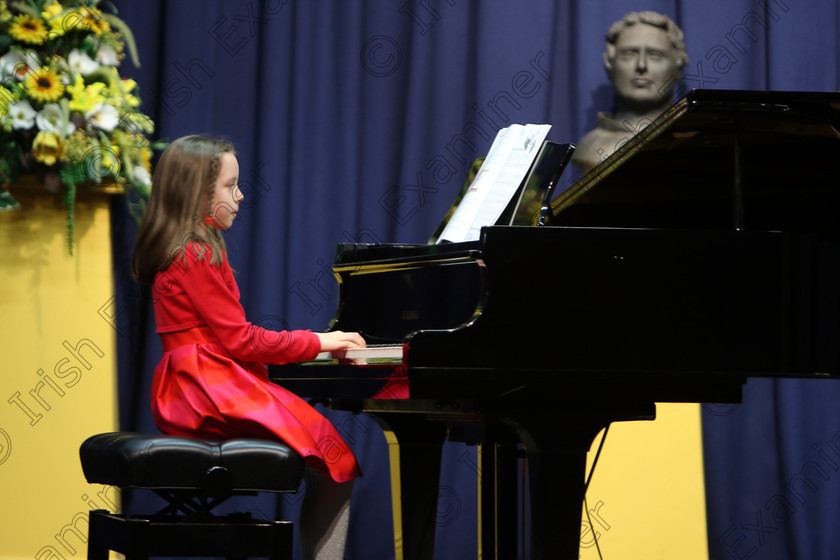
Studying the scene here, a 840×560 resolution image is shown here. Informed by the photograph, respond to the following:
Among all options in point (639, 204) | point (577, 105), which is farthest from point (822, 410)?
point (639, 204)

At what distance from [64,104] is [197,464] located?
1600 mm

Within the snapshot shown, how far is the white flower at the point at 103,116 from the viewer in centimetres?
324

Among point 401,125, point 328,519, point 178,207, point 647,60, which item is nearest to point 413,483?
point 328,519

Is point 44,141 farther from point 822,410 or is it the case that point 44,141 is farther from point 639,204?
point 822,410

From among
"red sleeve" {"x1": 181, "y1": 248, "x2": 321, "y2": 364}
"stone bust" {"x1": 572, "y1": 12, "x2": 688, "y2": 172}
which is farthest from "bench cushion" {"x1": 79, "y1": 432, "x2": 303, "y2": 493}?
"stone bust" {"x1": 572, "y1": 12, "x2": 688, "y2": 172}

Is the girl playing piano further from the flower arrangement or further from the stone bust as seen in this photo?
the stone bust

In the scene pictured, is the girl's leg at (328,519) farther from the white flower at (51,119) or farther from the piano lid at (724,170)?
the white flower at (51,119)

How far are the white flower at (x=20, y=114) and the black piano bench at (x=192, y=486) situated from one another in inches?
56.8

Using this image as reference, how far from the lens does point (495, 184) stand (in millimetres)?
2508

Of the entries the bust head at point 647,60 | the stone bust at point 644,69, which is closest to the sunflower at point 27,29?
the stone bust at point 644,69

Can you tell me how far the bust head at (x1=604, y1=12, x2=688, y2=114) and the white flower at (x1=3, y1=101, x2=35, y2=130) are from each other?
2123 mm

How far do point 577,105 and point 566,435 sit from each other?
2404 millimetres

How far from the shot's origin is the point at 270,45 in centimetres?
394

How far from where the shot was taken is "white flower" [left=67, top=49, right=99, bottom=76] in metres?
3.25
